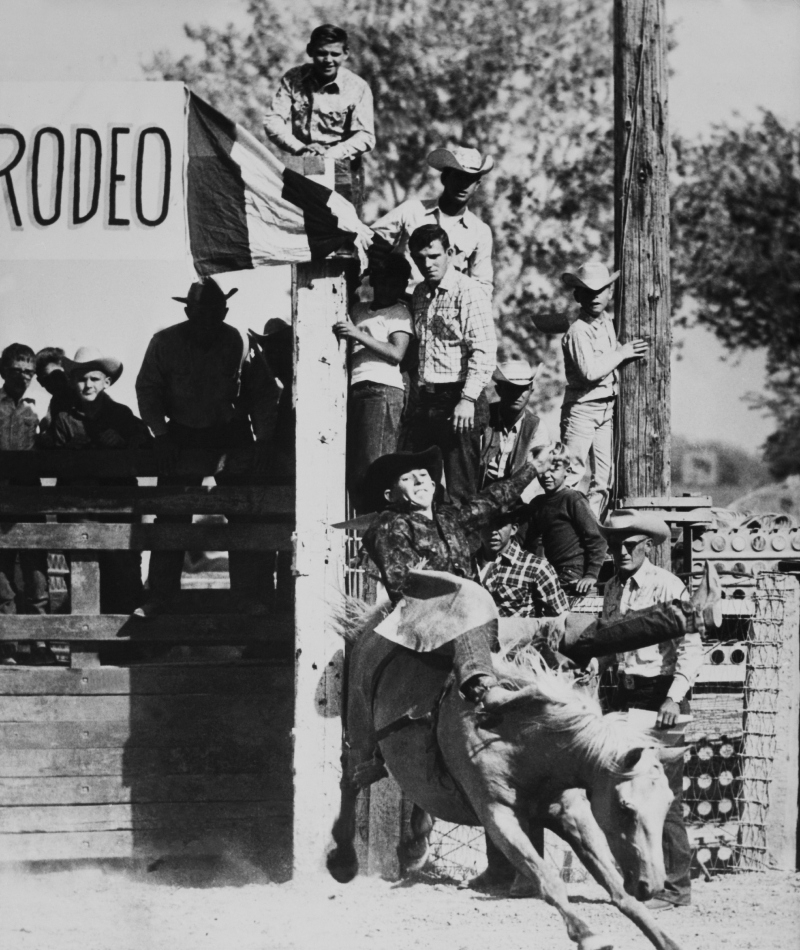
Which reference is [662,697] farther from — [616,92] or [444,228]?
[616,92]

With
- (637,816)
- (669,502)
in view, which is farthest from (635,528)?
(637,816)

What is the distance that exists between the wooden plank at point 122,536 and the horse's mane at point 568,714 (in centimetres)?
205

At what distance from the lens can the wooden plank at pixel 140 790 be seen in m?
8.50

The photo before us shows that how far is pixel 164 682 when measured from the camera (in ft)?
28.1

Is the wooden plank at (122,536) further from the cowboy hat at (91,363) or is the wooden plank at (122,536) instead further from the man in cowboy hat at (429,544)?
the man in cowboy hat at (429,544)

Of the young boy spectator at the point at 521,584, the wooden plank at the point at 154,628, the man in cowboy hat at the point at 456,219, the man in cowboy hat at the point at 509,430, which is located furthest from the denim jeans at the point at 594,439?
the wooden plank at the point at 154,628

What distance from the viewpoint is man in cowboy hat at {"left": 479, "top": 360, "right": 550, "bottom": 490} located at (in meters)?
8.02

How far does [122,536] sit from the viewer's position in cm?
845

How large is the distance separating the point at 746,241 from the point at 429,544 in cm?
1782

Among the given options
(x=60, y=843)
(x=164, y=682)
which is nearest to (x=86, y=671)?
(x=164, y=682)

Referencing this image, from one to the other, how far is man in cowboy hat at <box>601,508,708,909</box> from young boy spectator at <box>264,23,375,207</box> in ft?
8.92

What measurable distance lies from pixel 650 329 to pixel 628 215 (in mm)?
704

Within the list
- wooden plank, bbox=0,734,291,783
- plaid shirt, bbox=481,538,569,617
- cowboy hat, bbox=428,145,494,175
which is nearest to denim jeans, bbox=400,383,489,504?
plaid shirt, bbox=481,538,569,617

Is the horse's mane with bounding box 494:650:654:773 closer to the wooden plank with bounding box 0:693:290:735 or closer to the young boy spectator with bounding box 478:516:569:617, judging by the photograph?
the young boy spectator with bounding box 478:516:569:617
